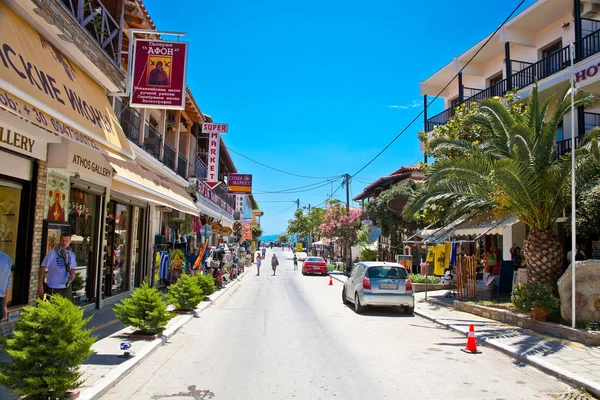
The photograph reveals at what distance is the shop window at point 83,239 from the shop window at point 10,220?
2.17 metres

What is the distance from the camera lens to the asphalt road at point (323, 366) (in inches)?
229

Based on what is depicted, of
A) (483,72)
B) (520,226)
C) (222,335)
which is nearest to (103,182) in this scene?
(222,335)

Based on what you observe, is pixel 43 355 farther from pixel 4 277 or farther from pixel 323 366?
pixel 323 366

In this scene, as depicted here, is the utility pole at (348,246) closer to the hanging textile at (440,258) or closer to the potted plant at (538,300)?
the hanging textile at (440,258)

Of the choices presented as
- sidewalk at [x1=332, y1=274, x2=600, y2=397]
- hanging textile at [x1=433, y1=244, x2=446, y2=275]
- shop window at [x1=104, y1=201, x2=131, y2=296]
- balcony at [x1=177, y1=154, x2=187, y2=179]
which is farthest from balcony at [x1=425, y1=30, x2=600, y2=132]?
shop window at [x1=104, y1=201, x2=131, y2=296]

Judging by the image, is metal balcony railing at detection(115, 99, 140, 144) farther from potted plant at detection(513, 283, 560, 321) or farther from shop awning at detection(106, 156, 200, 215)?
potted plant at detection(513, 283, 560, 321)

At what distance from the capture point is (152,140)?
664 inches

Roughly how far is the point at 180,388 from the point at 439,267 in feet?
43.1

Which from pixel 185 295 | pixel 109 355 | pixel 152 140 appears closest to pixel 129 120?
pixel 152 140

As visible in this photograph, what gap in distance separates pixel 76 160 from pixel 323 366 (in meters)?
5.91

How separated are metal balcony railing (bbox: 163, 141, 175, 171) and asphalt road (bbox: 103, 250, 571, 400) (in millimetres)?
8842

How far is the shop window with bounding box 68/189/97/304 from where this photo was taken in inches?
431

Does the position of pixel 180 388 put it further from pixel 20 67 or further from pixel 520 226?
pixel 520 226

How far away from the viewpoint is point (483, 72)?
24031mm
